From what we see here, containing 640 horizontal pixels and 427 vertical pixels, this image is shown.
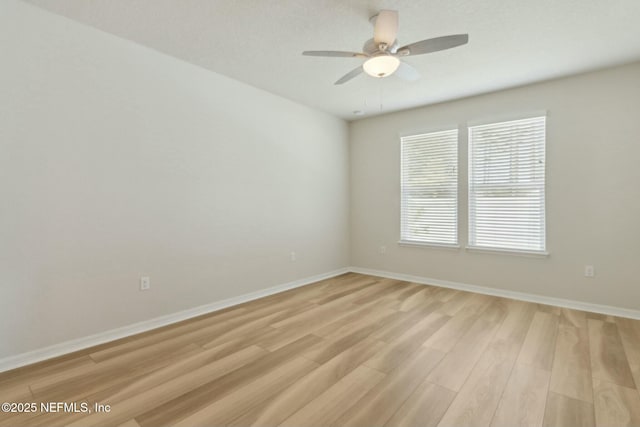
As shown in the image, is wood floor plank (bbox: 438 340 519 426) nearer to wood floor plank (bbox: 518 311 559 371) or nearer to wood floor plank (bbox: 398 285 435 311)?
wood floor plank (bbox: 518 311 559 371)

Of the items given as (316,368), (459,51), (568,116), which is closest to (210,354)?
(316,368)

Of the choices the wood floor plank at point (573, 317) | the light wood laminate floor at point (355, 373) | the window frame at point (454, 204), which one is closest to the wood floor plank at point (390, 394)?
the light wood laminate floor at point (355, 373)

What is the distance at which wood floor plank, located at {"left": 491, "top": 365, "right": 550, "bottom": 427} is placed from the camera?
1660 millimetres

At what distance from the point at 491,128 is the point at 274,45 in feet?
9.80

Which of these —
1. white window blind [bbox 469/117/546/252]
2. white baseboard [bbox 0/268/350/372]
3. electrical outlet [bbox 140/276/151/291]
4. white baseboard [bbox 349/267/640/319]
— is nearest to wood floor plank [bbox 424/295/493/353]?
white baseboard [bbox 349/267/640/319]

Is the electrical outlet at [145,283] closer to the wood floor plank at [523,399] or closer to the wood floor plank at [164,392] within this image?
the wood floor plank at [164,392]

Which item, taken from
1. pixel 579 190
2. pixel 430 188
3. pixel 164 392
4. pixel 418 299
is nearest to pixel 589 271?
pixel 579 190

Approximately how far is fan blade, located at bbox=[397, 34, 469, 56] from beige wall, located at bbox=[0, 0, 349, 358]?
86.7 inches

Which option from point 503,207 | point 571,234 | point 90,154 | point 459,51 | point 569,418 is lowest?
point 569,418

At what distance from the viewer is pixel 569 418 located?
1.68 m

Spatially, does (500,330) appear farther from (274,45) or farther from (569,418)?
(274,45)

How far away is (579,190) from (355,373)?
3.32m

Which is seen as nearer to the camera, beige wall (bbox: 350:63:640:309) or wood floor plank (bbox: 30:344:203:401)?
wood floor plank (bbox: 30:344:203:401)

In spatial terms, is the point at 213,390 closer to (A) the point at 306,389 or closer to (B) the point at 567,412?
(A) the point at 306,389
